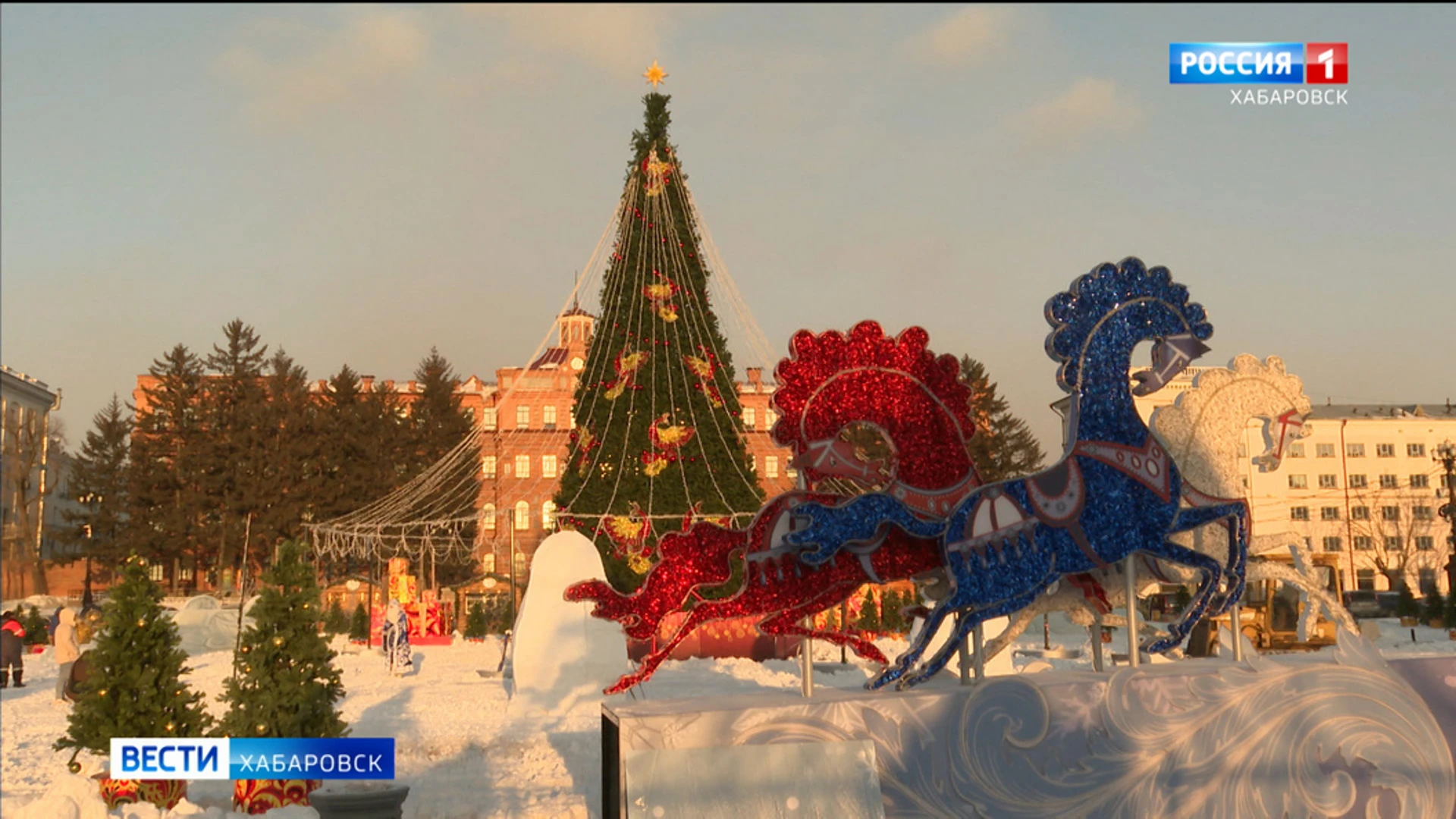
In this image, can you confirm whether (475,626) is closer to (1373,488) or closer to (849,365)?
(849,365)

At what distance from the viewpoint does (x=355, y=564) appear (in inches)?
2242

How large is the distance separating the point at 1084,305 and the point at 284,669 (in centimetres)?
792

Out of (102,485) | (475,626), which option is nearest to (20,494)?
(102,485)

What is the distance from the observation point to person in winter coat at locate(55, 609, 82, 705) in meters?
19.3

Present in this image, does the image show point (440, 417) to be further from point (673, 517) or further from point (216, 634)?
point (673, 517)

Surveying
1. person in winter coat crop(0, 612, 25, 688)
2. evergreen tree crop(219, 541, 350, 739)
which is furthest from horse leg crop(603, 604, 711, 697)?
person in winter coat crop(0, 612, 25, 688)

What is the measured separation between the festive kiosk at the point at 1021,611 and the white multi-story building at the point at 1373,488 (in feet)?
184

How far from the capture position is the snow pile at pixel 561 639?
1772 centimetres

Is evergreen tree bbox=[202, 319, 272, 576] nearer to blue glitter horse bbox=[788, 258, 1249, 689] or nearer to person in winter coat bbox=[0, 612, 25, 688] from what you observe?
person in winter coat bbox=[0, 612, 25, 688]

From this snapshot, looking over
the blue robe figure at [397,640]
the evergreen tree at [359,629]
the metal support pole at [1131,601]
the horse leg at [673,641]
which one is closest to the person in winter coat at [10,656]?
the blue robe figure at [397,640]

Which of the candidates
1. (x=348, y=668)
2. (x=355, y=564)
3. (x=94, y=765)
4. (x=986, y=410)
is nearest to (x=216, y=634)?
(x=348, y=668)

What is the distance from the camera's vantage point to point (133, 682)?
11.0 meters

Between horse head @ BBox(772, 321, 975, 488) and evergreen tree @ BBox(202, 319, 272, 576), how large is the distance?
45.3m

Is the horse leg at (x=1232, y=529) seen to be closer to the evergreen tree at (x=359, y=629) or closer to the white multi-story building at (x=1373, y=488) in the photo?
the evergreen tree at (x=359, y=629)
